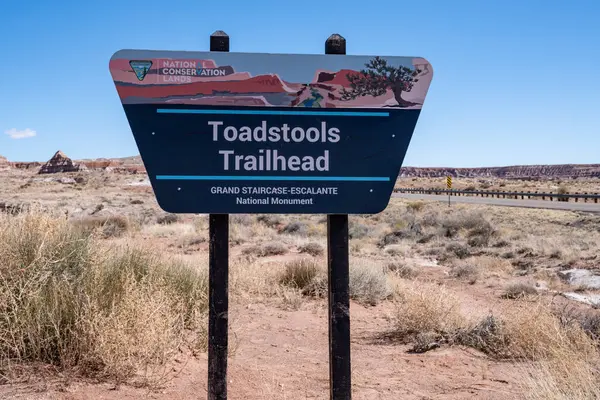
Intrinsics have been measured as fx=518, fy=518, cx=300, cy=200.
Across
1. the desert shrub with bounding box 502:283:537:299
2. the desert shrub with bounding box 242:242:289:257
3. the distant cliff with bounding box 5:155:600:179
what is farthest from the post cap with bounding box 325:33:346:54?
the distant cliff with bounding box 5:155:600:179

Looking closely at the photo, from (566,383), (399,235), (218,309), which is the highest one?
(218,309)

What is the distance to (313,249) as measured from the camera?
14594mm

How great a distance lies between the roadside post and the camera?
303 centimetres

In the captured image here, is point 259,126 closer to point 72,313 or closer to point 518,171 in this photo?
point 72,313

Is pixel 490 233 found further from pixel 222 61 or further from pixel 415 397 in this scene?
pixel 222 61

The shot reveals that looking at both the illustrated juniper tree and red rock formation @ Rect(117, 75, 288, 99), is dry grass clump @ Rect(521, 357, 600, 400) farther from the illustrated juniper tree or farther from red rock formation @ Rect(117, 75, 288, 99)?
red rock formation @ Rect(117, 75, 288, 99)

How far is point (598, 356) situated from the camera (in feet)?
16.6

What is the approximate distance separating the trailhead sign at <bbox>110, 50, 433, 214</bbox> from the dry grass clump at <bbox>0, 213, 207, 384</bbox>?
1.95m

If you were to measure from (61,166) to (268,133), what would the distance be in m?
140

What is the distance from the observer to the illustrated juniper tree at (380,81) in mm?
3131

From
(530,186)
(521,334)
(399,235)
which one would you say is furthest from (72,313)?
(530,186)

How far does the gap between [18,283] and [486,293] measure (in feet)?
29.2

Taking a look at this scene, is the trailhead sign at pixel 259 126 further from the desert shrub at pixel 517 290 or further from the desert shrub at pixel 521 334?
the desert shrub at pixel 517 290

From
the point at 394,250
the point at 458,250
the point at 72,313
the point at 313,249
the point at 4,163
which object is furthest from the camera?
the point at 4,163
